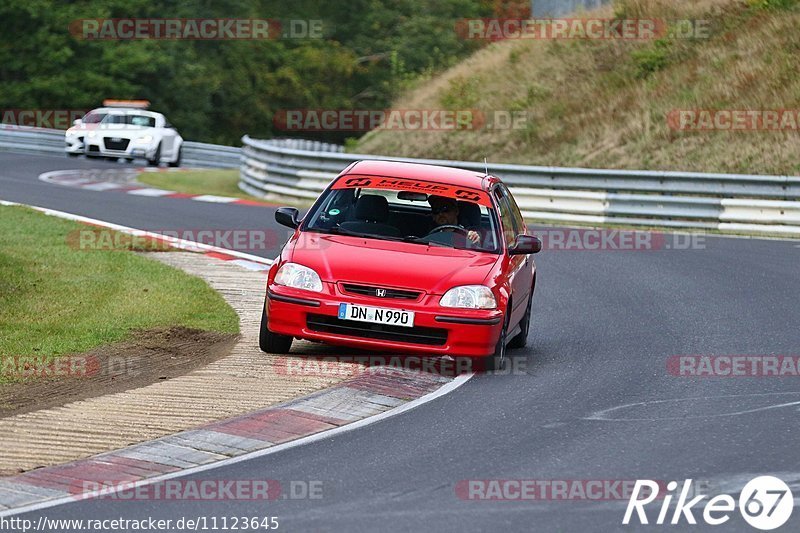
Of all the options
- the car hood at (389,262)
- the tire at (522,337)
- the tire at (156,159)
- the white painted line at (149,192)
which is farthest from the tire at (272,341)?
the tire at (156,159)

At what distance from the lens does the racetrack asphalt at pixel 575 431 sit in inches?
269

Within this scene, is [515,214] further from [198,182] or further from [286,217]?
[198,182]

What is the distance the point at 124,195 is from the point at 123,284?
11626 mm

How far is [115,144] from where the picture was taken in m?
34.9

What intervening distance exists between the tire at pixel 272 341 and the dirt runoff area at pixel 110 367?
344 mm

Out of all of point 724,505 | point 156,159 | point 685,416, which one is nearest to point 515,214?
point 685,416

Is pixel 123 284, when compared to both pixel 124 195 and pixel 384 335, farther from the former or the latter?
pixel 124 195

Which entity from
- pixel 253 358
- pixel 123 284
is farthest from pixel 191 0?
pixel 253 358

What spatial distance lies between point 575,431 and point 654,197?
16.0 m

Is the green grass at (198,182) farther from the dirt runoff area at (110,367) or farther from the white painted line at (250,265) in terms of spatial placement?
the dirt runoff area at (110,367)

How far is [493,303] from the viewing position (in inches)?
425

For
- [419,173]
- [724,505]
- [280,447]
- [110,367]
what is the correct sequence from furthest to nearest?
[419,173] → [110,367] → [280,447] → [724,505]

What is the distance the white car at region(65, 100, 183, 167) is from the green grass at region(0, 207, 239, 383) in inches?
667

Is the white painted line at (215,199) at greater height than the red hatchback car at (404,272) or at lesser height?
lesser
